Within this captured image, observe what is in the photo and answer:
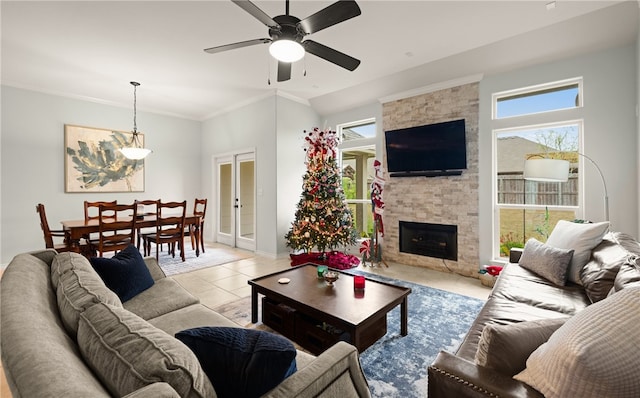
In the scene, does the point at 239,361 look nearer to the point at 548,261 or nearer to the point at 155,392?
the point at 155,392

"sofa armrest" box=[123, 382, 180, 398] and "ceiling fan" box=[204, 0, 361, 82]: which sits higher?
"ceiling fan" box=[204, 0, 361, 82]

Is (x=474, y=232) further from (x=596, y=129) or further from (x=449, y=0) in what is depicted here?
(x=449, y=0)

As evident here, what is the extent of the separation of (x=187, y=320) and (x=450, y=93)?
4306mm

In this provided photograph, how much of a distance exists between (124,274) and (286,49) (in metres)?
1.99

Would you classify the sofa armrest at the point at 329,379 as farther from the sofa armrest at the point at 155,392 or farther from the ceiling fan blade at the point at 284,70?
the ceiling fan blade at the point at 284,70

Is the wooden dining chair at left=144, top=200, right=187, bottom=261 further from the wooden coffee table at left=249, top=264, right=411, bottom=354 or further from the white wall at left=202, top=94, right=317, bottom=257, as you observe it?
the wooden coffee table at left=249, top=264, right=411, bottom=354

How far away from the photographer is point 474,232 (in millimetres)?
4004

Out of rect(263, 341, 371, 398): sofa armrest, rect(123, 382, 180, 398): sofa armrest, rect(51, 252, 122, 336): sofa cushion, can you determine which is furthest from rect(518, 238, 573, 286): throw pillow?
rect(51, 252, 122, 336): sofa cushion

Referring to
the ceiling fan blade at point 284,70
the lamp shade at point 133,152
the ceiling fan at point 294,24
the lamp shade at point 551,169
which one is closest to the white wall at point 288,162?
the ceiling fan blade at point 284,70

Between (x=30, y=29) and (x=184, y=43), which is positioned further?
(x=184, y=43)

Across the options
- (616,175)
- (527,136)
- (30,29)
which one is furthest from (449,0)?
(30,29)

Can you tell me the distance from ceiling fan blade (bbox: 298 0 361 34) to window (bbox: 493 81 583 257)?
2923 mm

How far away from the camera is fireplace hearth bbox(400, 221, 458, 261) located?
13.7 feet

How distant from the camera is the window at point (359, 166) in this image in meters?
5.31
